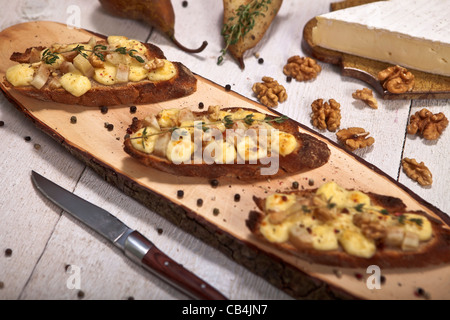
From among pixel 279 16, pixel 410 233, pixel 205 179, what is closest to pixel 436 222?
pixel 410 233

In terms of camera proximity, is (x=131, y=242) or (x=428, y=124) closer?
(x=131, y=242)

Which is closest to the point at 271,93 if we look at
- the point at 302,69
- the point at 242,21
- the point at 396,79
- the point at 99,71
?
the point at 302,69

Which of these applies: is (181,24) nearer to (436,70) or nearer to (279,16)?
(279,16)

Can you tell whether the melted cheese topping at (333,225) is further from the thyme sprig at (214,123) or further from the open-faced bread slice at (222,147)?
the thyme sprig at (214,123)

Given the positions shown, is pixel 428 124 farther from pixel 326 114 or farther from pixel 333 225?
pixel 333 225

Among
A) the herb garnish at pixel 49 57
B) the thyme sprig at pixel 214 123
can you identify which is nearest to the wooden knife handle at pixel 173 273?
the thyme sprig at pixel 214 123

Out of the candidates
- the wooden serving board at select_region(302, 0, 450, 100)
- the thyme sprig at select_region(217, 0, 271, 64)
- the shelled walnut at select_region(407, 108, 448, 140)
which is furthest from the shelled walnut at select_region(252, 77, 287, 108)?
the shelled walnut at select_region(407, 108, 448, 140)

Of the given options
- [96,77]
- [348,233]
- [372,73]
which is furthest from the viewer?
[372,73]

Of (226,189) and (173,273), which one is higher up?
(226,189)
